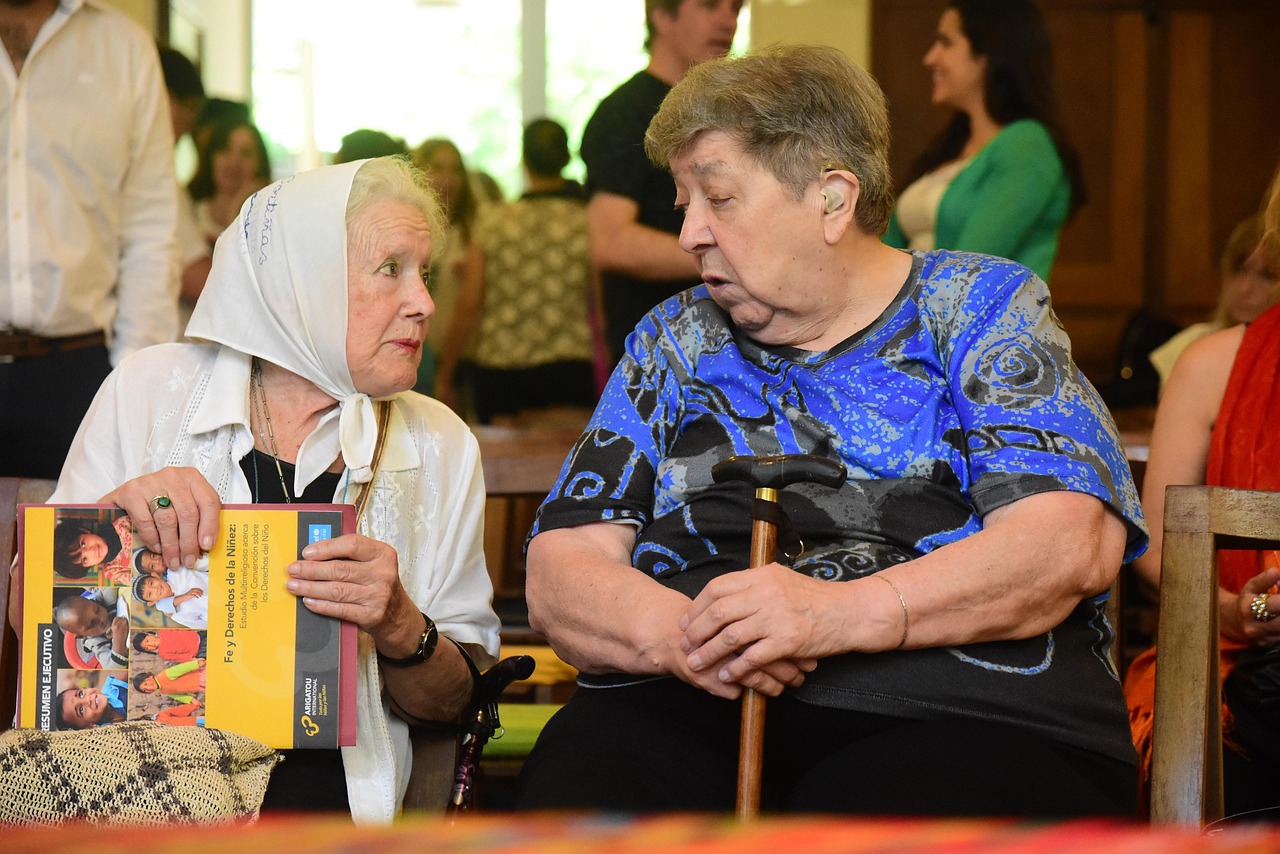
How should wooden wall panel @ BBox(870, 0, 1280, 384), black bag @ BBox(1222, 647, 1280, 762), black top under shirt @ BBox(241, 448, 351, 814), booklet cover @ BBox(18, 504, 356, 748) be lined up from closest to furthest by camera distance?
booklet cover @ BBox(18, 504, 356, 748) < black top under shirt @ BBox(241, 448, 351, 814) < black bag @ BBox(1222, 647, 1280, 762) < wooden wall panel @ BBox(870, 0, 1280, 384)

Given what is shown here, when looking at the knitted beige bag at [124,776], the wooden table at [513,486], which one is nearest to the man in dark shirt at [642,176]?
the wooden table at [513,486]

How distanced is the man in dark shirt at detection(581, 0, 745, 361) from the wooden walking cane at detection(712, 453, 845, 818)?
4.55ft

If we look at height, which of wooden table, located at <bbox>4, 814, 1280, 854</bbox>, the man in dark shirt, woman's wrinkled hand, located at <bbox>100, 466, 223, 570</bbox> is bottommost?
woman's wrinkled hand, located at <bbox>100, 466, 223, 570</bbox>

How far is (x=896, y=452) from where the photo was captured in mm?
1856

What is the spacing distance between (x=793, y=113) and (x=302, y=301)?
2.57 feet

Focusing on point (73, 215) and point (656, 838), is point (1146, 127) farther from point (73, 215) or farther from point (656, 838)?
point (656, 838)

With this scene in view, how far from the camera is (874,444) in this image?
1.86 metres

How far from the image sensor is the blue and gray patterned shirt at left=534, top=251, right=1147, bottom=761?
171cm

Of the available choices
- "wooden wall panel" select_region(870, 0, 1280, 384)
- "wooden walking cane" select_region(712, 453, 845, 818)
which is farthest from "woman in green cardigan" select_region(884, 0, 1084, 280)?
"wooden wall panel" select_region(870, 0, 1280, 384)

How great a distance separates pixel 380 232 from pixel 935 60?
2.04m

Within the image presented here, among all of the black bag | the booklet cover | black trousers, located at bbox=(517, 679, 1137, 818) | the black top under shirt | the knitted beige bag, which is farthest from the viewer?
the black bag

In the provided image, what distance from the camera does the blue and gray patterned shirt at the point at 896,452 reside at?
1.71 meters

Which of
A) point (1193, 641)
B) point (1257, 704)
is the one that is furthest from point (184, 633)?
point (1257, 704)

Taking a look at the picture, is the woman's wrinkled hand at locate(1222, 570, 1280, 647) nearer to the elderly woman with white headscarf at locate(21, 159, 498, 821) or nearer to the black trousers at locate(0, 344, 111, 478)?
the elderly woman with white headscarf at locate(21, 159, 498, 821)
